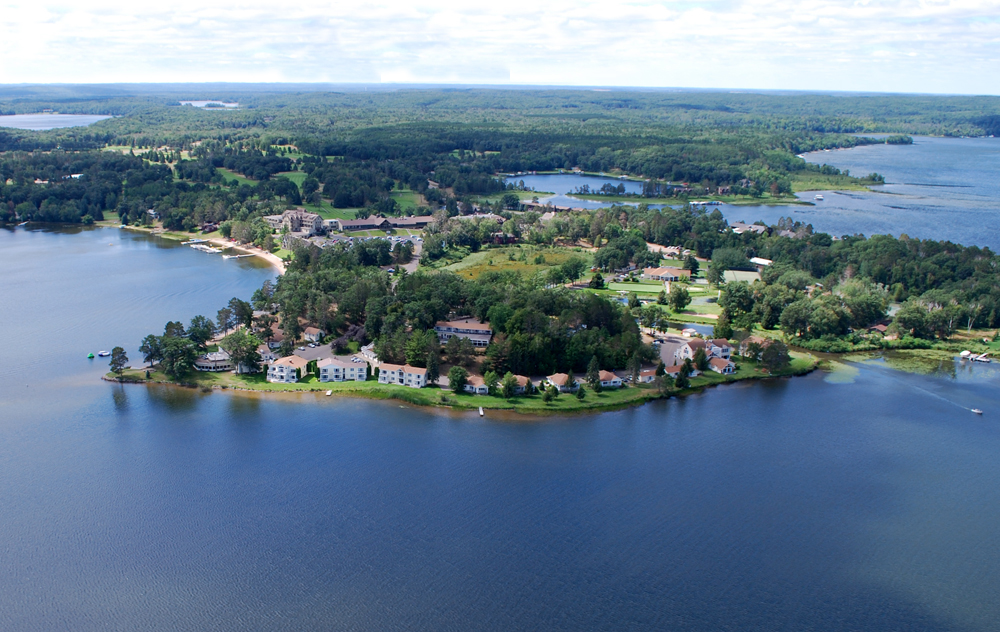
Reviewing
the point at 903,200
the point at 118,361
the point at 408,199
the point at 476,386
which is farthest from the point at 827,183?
the point at 118,361

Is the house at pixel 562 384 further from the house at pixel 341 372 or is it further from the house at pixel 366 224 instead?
the house at pixel 366 224

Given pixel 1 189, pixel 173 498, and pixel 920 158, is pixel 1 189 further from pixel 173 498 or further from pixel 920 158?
pixel 920 158

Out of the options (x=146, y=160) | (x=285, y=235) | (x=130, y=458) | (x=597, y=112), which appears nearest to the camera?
(x=130, y=458)

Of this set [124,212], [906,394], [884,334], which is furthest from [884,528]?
[124,212]

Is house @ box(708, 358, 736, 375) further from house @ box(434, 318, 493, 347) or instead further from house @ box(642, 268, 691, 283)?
house @ box(642, 268, 691, 283)

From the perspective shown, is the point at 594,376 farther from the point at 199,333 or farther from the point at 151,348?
the point at 151,348

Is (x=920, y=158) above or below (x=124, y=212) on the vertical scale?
above

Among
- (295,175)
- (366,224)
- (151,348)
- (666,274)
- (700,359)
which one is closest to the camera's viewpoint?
(151,348)
